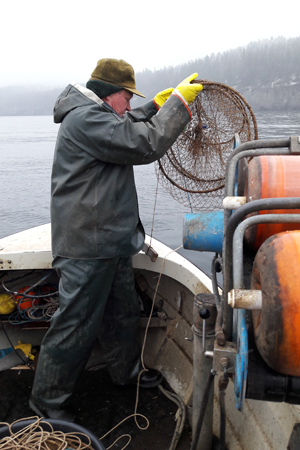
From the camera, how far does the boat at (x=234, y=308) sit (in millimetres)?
1046

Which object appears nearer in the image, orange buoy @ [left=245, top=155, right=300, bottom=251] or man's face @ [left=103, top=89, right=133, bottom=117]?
orange buoy @ [left=245, top=155, right=300, bottom=251]

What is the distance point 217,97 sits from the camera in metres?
2.67

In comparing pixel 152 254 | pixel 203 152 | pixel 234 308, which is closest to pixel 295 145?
pixel 234 308

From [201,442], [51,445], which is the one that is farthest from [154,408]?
[51,445]

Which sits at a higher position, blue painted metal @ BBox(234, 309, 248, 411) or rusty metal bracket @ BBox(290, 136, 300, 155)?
rusty metal bracket @ BBox(290, 136, 300, 155)

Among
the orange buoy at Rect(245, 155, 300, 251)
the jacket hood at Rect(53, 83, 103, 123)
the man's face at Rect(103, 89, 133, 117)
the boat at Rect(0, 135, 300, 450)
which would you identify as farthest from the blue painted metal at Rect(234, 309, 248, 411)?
the man's face at Rect(103, 89, 133, 117)

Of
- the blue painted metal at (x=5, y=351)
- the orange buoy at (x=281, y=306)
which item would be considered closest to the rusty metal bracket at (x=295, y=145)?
the orange buoy at (x=281, y=306)

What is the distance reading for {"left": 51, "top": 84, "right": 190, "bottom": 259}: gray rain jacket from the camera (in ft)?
6.96

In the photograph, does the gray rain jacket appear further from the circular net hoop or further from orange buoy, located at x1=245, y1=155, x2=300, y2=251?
orange buoy, located at x1=245, y1=155, x2=300, y2=251

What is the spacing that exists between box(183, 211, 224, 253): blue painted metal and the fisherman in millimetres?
582

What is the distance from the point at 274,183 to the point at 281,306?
0.53m

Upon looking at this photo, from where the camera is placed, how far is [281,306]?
0.98 meters

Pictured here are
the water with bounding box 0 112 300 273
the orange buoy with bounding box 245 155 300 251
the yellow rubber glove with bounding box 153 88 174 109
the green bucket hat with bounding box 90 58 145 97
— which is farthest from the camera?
the water with bounding box 0 112 300 273

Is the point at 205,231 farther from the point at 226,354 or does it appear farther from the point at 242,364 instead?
the point at 242,364
